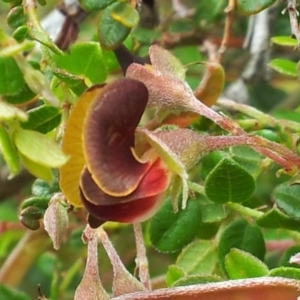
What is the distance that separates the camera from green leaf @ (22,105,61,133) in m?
0.55

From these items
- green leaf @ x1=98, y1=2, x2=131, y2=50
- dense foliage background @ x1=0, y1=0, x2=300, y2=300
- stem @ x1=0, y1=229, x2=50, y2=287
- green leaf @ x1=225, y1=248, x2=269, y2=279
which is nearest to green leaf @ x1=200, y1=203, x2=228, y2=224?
dense foliage background @ x1=0, y1=0, x2=300, y2=300

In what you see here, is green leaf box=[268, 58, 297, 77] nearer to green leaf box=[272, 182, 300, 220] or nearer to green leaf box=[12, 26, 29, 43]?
green leaf box=[272, 182, 300, 220]

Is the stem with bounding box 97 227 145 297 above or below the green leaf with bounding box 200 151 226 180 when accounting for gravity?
above

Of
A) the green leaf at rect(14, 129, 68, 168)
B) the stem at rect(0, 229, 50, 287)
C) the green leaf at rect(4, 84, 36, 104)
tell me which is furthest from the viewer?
the stem at rect(0, 229, 50, 287)

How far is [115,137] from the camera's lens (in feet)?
1.49

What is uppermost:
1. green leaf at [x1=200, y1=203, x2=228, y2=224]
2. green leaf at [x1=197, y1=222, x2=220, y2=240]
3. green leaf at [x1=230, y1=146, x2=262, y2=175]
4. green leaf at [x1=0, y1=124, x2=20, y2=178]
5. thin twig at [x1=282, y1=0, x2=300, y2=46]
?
green leaf at [x1=0, y1=124, x2=20, y2=178]

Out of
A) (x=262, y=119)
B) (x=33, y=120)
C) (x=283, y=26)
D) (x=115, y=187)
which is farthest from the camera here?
(x=283, y=26)

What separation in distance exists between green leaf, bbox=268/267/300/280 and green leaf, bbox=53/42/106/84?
234 mm

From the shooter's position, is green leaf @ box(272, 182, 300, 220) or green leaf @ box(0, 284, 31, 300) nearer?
green leaf @ box(272, 182, 300, 220)

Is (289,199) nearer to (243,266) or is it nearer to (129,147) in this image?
(243,266)

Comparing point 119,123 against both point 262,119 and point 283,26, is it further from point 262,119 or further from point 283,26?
point 283,26

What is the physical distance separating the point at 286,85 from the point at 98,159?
43.0 inches

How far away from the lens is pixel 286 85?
1473 mm

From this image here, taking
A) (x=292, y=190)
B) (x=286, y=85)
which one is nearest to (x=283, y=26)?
(x=286, y=85)
